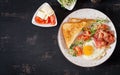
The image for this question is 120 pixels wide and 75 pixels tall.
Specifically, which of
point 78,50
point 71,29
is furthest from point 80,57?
point 71,29

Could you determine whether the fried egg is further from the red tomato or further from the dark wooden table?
the red tomato

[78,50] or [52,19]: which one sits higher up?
[52,19]

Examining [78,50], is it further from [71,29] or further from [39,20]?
[39,20]

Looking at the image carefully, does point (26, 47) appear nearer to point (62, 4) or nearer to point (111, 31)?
point (62, 4)

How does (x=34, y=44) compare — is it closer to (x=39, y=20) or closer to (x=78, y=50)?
(x=39, y=20)

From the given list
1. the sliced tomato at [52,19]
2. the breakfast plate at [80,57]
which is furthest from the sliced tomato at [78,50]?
the sliced tomato at [52,19]

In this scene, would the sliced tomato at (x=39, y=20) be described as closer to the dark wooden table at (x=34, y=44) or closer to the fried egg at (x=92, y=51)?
the dark wooden table at (x=34, y=44)

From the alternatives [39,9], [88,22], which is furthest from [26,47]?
[88,22]
